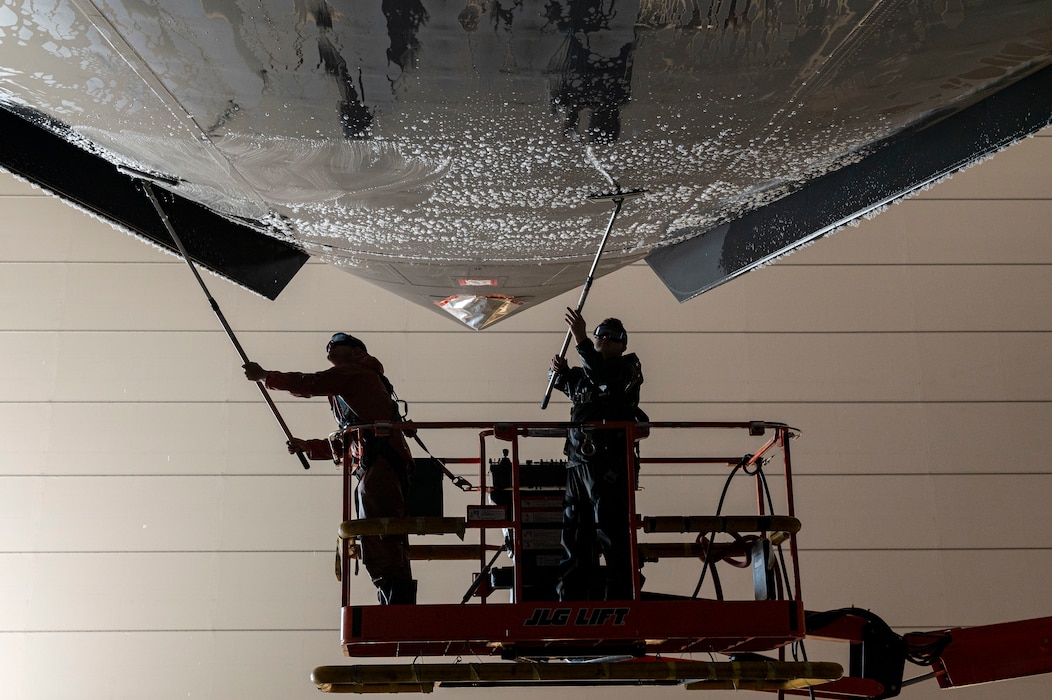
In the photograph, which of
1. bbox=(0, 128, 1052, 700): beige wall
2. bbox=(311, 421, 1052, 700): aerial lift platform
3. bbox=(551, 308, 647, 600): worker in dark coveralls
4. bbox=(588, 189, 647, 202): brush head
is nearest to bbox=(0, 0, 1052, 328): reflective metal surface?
bbox=(588, 189, 647, 202): brush head

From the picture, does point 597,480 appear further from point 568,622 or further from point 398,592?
point 398,592

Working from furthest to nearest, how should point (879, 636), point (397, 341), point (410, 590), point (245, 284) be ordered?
point (397, 341), point (245, 284), point (879, 636), point (410, 590)

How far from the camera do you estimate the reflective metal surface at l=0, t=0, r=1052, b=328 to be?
2582mm

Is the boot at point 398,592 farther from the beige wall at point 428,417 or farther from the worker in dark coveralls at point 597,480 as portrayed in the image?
the beige wall at point 428,417

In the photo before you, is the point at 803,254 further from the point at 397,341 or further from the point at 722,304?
the point at 397,341

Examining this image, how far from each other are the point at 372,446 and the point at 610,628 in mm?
1366

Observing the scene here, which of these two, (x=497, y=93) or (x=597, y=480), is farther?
(x=597, y=480)

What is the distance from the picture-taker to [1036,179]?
32.5 ft

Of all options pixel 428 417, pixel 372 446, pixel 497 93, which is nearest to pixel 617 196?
pixel 497 93

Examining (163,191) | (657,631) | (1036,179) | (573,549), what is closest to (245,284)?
(163,191)

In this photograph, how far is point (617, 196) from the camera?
152 inches

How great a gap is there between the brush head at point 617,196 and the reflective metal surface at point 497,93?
58 millimetres

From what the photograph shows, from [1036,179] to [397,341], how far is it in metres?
6.98

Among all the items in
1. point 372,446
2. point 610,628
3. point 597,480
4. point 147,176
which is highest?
point 147,176
